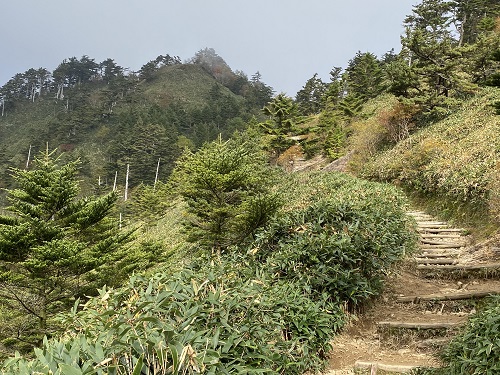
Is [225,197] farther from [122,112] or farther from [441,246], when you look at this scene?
[122,112]

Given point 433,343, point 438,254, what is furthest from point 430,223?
point 433,343

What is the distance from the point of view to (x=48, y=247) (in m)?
8.47

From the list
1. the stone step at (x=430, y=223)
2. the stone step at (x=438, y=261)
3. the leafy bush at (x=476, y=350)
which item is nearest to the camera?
the leafy bush at (x=476, y=350)

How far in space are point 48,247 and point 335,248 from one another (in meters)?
7.24

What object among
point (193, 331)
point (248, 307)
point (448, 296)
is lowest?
point (448, 296)

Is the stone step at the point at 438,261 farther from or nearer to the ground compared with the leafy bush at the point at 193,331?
nearer to the ground

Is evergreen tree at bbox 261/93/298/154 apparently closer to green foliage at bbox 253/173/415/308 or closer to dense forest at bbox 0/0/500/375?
dense forest at bbox 0/0/500/375

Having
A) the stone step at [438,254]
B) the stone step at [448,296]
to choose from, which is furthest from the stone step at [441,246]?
the stone step at [448,296]

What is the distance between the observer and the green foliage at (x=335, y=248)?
4613mm

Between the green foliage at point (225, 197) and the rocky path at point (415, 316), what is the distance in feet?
13.6

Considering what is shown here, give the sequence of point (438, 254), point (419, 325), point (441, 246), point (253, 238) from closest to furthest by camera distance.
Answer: point (419, 325) → point (253, 238) → point (438, 254) → point (441, 246)

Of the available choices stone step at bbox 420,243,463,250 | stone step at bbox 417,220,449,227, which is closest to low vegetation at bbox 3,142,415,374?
stone step at bbox 420,243,463,250

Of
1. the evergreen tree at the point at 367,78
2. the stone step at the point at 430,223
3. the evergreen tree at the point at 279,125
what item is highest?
the evergreen tree at the point at 367,78

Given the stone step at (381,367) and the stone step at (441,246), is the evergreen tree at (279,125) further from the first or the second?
the stone step at (381,367)
